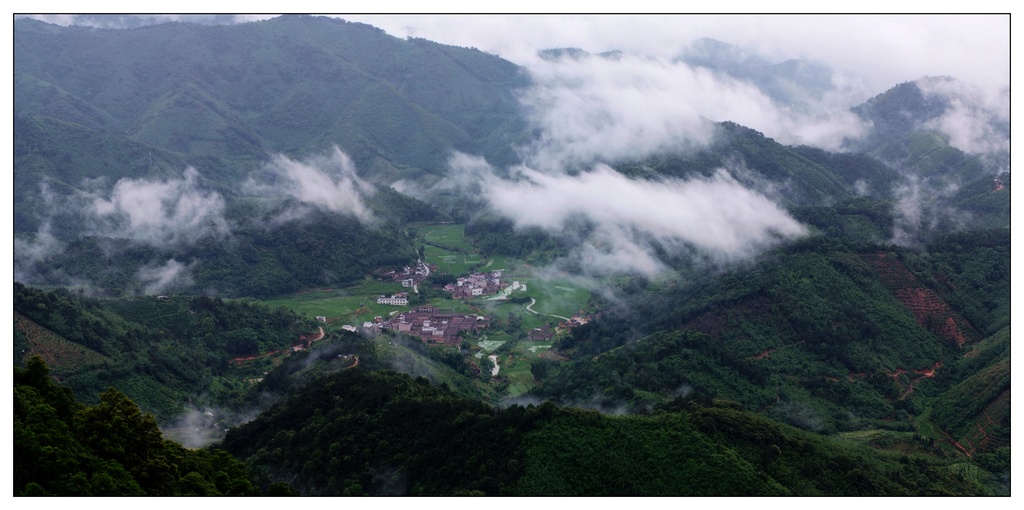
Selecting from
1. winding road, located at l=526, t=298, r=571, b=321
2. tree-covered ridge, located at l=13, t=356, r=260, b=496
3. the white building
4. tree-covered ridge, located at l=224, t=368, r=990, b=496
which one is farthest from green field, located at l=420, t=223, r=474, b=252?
tree-covered ridge, located at l=13, t=356, r=260, b=496

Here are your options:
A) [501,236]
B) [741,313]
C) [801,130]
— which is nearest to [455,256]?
[501,236]

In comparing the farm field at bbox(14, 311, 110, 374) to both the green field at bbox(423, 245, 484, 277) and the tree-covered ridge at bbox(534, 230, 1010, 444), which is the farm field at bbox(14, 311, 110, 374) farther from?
the green field at bbox(423, 245, 484, 277)

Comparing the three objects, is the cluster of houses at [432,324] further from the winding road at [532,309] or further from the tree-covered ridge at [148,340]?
the tree-covered ridge at [148,340]

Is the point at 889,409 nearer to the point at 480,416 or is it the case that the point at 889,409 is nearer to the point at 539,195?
the point at 480,416

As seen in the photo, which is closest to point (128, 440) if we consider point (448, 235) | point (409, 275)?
point (409, 275)

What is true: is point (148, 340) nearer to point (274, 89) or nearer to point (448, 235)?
point (448, 235)

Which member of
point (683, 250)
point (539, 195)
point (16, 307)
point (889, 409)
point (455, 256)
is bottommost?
point (889, 409)
